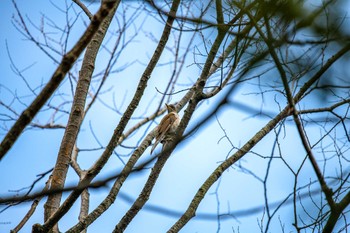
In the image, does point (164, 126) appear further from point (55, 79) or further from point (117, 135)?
point (55, 79)

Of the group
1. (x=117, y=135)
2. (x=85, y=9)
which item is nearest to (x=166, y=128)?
(x=85, y=9)

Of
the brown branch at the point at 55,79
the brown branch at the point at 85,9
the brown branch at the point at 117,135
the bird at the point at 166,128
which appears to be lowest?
the brown branch at the point at 55,79

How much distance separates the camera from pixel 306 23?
5.79 ft

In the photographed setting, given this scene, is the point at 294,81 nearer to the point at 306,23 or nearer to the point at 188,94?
the point at 306,23

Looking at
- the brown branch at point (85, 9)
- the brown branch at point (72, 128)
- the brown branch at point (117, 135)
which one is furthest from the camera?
the brown branch at point (85, 9)

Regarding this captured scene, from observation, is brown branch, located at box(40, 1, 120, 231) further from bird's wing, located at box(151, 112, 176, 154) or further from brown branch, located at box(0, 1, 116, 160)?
bird's wing, located at box(151, 112, 176, 154)

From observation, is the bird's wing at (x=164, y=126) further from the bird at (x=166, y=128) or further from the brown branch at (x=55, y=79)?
the brown branch at (x=55, y=79)

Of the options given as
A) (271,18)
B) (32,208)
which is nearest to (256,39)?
(271,18)

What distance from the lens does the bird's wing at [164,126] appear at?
601 cm

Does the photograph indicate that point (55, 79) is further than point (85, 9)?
No

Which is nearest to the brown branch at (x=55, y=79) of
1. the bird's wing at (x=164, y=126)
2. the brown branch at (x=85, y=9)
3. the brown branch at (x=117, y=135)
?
the brown branch at (x=117, y=135)

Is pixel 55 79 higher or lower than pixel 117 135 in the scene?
lower

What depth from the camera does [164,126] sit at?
20.4 feet

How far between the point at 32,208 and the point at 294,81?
2.06m
